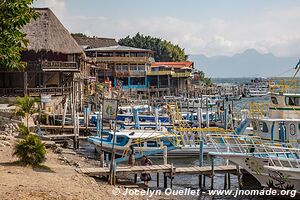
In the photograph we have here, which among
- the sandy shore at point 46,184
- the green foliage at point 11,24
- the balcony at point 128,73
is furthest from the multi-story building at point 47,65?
the balcony at point 128,73

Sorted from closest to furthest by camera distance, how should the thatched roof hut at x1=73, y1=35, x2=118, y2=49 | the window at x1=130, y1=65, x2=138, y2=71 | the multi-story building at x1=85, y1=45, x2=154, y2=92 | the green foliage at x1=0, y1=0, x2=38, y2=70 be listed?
the green foliage at x1=0, y1=0, x2=38, y2=70
the multi-story building at x1=85, y1=45, x2=154, y2=92
the window at x1=130, y1=65, x2=138, y2=71
the thatched roof hut at x1=73, y1=35, x2=118, y2=49

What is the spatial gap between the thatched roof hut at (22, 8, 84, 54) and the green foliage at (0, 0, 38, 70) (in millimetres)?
27064

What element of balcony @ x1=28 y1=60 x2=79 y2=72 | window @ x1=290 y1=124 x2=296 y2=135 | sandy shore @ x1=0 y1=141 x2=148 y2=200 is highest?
balcony @ x1=28 y1=60 x2=79 y2=72

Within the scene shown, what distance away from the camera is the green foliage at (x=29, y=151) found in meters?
19.3

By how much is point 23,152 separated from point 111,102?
4.26 meters

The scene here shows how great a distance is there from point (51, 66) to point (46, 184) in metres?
29.1

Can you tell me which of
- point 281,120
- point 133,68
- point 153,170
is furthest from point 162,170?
point 133,68

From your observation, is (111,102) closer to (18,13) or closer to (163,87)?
(18,13)

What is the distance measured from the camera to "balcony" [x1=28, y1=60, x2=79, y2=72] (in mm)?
43406

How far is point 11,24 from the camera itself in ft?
55.4

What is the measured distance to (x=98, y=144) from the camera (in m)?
31.5

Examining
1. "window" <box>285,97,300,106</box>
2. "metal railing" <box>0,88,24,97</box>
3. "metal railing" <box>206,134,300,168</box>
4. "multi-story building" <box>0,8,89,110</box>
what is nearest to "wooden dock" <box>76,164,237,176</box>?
"metal railing" <box>206,134,300,168</box>

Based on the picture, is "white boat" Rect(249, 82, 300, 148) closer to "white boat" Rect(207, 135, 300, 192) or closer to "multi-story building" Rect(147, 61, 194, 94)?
"white boat" Rect(207, 135, 300, 192)

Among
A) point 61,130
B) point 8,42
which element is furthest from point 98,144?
point 8,42
